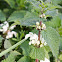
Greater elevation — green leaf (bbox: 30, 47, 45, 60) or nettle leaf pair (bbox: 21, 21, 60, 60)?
nettle leaf pair (bbox: 21, 21, 60, 60)

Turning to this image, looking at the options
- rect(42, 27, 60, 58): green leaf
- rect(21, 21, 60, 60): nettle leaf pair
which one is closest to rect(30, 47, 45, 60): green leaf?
rect(21, 21, 60, 60): nettle leaf pair

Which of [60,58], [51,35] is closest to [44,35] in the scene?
[51,35]

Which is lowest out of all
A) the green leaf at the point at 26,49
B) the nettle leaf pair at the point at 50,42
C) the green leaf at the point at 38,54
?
the green leaf at the point at 26,49

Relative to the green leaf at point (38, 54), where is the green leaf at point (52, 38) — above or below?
above

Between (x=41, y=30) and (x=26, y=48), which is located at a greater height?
(x=41, y=30)

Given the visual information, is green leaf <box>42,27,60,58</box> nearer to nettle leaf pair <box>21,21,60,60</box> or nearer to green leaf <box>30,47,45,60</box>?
nettle leaf pair <box>21,21,60,60</box>

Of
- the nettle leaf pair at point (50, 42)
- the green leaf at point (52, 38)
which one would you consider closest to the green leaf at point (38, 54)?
the nettle leaf pair at point (50, 42)

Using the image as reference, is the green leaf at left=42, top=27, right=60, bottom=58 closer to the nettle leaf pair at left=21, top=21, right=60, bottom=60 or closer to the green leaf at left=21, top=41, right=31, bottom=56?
the nettle leaf pair at left=21, top=21, right=60, bottom=60

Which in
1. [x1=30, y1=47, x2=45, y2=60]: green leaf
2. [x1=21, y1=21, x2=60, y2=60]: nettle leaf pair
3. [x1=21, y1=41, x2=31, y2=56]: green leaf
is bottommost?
[x1=21, y1=41, x2=31, y2=56]: green leaf

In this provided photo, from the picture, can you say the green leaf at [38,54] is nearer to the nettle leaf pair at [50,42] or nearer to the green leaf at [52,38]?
the nettle leaf pair at [50,42]

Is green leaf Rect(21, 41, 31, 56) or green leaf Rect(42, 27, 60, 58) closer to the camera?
green leaf Rect(42, 27, 60, 58)

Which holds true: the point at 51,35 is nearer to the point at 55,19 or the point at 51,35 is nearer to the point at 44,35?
the point at 44,35
